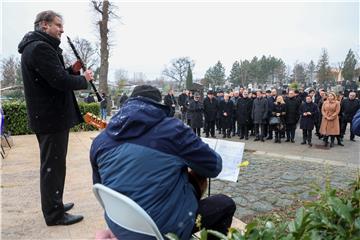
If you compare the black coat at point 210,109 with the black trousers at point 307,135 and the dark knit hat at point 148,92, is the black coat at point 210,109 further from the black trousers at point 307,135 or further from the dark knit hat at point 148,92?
the dark knit hat at point 148,92

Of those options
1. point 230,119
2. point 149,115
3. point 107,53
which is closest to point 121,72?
point 107,53

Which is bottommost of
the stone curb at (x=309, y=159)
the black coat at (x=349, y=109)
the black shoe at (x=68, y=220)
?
the stone curb at (x=309, y=159)

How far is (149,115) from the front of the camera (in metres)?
2.00

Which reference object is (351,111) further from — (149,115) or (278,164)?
(149,115)

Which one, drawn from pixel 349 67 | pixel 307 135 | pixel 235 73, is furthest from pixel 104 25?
pixel 235 73

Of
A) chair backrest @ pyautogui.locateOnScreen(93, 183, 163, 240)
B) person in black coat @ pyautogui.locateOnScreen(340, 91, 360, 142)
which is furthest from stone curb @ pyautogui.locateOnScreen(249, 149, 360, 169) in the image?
chair backrest @ pyautogui.locateOnScreen(93, 183, 163, 240)

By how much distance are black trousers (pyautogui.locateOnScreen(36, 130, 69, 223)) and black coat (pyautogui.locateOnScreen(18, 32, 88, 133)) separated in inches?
4.1

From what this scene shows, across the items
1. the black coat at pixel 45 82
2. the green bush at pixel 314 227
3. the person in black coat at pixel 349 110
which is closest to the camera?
the green bush at pixel 314 227

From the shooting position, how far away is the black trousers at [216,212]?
219cm

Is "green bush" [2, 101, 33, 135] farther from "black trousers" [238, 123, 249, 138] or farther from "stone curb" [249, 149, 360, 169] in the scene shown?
"stone curb" [249, 149, 360, 169]

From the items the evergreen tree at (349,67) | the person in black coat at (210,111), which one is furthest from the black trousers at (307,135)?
the evergreen tree at (349,67)

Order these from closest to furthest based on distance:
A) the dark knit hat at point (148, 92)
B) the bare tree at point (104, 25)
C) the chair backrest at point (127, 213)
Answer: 1. the chair backrest at point (127, 213)
2. the dark knit hat at point (148, 92)
3. the bare tree at point (104, 25)

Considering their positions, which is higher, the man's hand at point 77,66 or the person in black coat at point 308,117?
the man's hand at point 77,66

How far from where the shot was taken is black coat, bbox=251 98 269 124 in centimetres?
1189
